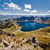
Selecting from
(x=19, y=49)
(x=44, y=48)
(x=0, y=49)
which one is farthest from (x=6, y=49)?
(x=44, y=48)

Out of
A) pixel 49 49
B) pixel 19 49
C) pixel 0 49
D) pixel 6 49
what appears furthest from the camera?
pixel 49 49

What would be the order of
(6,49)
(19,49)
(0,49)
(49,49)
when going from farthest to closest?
(49,49), (19,49), (6,49), (0,49)

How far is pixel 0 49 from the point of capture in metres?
41.9

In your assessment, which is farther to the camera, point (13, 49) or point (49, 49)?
point (49, 49)

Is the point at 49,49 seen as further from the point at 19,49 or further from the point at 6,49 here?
the point at 6,49

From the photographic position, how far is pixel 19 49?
48156 millimetres

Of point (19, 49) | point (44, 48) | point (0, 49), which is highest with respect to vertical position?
point (0, 49)

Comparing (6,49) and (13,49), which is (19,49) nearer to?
(13,49)

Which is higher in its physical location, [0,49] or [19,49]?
[0,49]

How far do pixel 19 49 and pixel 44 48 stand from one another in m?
41.7

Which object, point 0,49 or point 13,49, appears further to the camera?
point 13,49

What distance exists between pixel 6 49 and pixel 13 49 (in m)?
5.07

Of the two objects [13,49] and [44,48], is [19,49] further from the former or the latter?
[44,48]

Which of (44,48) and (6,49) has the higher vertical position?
(6,49)
